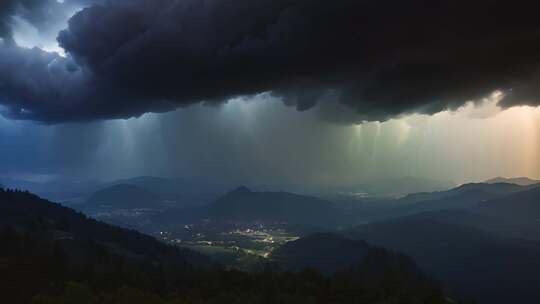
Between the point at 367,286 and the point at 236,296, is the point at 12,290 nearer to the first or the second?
the point at 236,296

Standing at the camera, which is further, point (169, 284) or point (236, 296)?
point (169, 284)

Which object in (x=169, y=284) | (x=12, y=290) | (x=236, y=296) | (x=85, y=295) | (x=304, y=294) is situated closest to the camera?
(x=85, y=295)

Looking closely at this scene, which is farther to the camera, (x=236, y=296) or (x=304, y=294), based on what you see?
(x=304, y=294)

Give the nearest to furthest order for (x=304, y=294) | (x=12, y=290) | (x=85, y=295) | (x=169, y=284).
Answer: (x=85, y=295), (x=12, y=290), (x=304, y=294), (x=169, y=284)

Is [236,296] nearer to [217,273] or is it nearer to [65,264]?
[217,273]

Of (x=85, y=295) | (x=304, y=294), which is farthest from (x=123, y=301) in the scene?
(x=304, y=294)

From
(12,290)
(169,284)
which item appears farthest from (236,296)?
(12,290)

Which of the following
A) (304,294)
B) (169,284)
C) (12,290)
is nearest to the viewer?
(12,290)

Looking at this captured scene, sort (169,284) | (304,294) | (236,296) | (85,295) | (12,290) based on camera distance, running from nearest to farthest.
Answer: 1. (85,295)
2. (12,290)
3. (236,296)
4. (304,294)
5. (169,284)

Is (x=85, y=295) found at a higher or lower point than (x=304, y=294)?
higher
